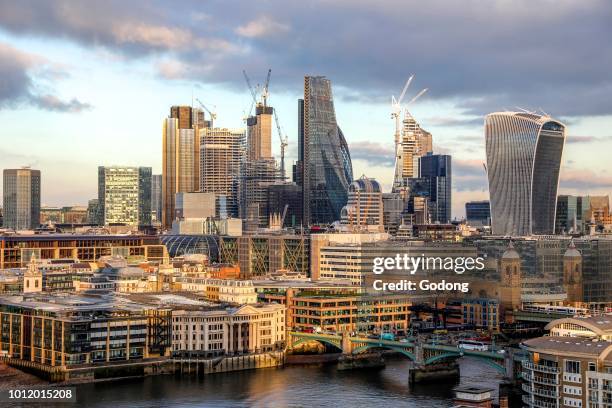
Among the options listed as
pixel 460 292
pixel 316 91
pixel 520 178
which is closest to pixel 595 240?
Result: pixel 460 292

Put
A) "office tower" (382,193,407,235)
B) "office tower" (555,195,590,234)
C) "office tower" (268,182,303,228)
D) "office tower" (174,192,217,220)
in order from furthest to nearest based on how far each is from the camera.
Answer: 1. "office tower" (268,182,303,228)
2. "office tower" (174,192,217,220)
3. "office tower" (382,193,407,235)
4. "office tower" (555,195,590,234)

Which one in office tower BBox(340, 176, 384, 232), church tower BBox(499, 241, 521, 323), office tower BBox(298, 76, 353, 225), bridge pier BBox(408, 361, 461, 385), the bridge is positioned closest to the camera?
the bridge

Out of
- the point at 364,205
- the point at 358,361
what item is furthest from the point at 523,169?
the point at 358,361

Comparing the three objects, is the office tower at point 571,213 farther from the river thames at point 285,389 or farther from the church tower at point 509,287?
the river thames at point 285,389

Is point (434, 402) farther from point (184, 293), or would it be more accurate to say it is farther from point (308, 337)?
point (184, 293)

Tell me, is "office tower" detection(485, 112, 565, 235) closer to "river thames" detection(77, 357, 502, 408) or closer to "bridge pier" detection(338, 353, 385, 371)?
"bridge pier" detection(338, 353, 385, 371)

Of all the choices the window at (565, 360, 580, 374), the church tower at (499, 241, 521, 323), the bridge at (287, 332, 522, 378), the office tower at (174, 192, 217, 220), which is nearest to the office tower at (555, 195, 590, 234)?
the office tower at (174, 192, 217, 220)

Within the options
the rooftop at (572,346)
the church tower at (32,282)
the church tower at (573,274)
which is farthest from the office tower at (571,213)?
the rooftop at (572,346)

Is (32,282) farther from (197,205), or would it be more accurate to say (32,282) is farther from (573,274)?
(197,205)
